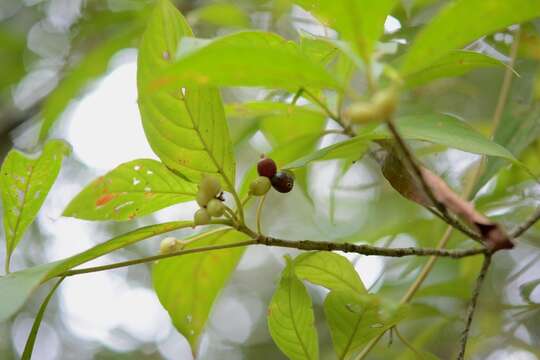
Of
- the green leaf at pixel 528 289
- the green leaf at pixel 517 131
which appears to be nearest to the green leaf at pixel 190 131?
the green leaf at pixel 517 131

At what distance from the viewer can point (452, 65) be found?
0.82 meters

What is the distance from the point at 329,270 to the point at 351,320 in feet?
0.22

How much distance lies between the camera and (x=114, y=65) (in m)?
2.54

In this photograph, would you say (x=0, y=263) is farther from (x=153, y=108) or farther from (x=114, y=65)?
(x=153, y=108)

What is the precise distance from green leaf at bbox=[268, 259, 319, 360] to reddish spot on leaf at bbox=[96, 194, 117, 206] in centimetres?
24

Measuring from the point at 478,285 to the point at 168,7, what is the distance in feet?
1.56

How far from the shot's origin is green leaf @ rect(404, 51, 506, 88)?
77 centimetres

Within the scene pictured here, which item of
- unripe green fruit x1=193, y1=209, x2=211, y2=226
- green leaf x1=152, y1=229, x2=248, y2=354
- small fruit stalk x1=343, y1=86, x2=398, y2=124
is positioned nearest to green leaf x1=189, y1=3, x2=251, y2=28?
green leaf x1=152, y1=229, x2=248, y2=354

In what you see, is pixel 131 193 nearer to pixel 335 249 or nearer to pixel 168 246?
pixel 168 246

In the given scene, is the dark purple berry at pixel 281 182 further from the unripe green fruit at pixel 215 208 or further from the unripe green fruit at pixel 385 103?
the unripe green fruit at pixel 385 103

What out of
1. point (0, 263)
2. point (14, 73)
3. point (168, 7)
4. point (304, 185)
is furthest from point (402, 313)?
point (0, 263)

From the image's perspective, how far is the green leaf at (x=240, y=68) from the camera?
1.76 ft

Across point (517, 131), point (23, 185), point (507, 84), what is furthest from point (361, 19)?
point (507, 84)

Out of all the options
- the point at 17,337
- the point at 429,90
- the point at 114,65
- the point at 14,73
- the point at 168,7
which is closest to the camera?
the point at 168,7
